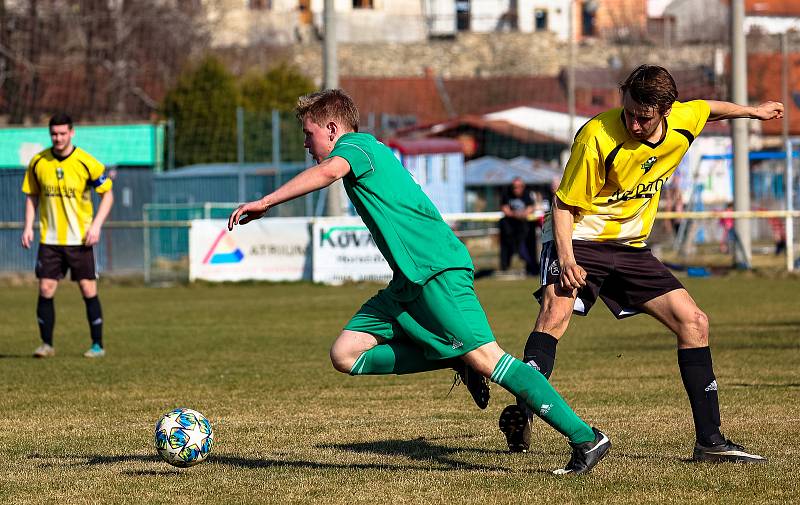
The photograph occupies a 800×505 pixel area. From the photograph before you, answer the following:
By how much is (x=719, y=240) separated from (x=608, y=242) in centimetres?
2428

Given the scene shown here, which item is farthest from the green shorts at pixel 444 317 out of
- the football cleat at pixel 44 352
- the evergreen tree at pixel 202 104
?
the evergreen tree at pixel 202 104

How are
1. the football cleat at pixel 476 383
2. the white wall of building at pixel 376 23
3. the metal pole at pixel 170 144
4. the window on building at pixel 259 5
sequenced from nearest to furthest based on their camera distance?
the football cleat at pixel 476 383 < the metal pole at pixel 170 144 < the window on building at pixel 259 5 < the white wall of building at pixel 376 23

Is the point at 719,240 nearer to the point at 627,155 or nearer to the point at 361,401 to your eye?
the point at 361,401

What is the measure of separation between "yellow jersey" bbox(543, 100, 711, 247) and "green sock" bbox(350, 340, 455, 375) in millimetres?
989

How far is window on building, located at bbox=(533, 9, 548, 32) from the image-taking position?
73.1 meters

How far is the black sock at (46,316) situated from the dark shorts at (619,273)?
269 inches

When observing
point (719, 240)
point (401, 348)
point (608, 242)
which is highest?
point (608, 242)

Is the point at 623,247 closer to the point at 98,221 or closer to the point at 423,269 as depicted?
the point at 423,269

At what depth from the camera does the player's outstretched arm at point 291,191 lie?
18.1 ft

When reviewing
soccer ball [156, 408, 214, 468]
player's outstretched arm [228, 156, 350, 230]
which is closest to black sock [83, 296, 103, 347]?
soccer ball [156, 408, 214, 468]

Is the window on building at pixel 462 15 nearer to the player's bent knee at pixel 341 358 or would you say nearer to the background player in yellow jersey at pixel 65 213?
the background player in yellow jersey at pixel 65 213

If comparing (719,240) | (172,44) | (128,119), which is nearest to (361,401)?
(719,240)

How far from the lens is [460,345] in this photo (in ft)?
19.6

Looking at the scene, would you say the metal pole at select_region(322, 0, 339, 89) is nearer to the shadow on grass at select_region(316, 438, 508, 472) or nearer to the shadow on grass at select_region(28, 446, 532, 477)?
the shadow on grass at select_region(316, 438, 508, 472)
